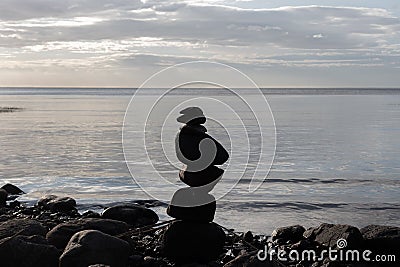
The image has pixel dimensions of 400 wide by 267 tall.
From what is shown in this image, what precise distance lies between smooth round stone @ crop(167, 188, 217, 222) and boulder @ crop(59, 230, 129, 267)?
1276mm

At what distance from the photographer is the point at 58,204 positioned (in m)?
18.7

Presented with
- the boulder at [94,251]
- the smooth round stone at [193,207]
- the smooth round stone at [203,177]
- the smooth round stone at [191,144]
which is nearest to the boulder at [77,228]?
the boulder at [94,251]

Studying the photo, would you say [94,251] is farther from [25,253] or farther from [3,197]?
[3,197]

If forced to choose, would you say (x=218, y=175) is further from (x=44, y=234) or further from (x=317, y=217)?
(x=317, y=217)

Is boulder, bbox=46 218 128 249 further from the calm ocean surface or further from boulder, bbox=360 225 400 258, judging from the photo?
boulder, bbox=360 225 400 258

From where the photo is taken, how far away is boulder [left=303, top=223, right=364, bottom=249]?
1298cm

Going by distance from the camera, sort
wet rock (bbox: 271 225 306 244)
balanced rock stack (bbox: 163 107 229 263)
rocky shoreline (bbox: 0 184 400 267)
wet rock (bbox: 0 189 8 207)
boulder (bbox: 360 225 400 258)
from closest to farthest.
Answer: rocky shoreline (bbox: 0 184 400 267), balanced rock stack (bbox: 163 107 229 263), boulder (bbox: 360 225 400 258), wet rock (bbox: 271 225 306 244), wet rock (bbox: 0 189 8 207)

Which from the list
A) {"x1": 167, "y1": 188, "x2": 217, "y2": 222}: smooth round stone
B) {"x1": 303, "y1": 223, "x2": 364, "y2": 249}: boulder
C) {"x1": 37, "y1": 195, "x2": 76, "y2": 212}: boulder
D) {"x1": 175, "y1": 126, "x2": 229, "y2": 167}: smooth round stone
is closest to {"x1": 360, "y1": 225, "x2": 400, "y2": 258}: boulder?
{"x1": 303, "y1": 223, "x2": 364, "y2": 249}: boulder

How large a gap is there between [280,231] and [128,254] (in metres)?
4.55

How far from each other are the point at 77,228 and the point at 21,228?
1.16 meters

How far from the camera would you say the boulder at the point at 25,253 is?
1138 centimetres

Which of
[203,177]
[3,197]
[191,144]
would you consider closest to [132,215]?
[203,177]

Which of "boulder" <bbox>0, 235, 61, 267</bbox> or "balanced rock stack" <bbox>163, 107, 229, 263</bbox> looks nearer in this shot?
"boulder" <bbox>0, 235, 61, 267</bbox>

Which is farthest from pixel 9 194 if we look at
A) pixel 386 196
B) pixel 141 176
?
pixel 386 196
